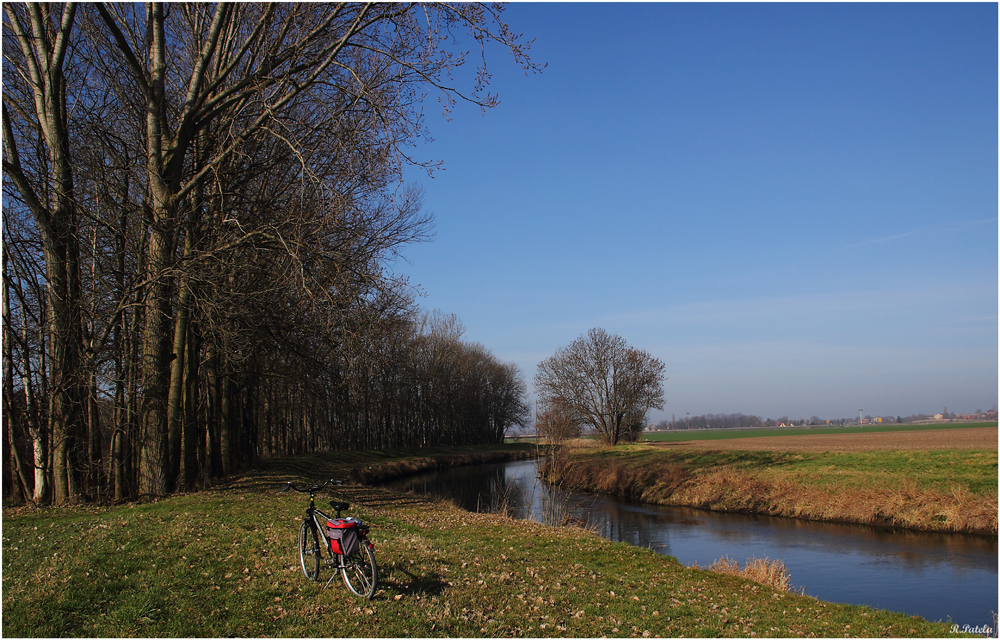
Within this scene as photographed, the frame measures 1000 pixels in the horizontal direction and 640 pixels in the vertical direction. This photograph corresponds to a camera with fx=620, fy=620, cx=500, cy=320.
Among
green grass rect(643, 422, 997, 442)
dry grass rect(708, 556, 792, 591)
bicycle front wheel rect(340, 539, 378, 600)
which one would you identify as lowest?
green grass rect(643, 422, 997, 442)

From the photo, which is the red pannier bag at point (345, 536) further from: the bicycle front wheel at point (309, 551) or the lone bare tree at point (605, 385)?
the lone bare tree at point (605, 385)

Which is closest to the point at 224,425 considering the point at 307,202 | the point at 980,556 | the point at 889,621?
the point at 307,202

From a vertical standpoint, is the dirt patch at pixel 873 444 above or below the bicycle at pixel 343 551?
below

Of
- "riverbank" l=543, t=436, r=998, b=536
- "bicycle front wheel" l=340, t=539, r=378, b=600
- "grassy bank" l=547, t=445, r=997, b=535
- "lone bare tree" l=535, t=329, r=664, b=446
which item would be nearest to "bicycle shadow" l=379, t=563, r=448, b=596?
"bicycle front wheel" l=340, t=539, r=378, b=600

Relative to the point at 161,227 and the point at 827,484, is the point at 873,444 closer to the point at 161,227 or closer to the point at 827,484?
the point at 827,484

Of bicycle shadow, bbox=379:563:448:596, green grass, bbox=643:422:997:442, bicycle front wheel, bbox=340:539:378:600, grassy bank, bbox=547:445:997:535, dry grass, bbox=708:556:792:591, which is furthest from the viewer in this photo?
green grass, bbox=643:422:997:442

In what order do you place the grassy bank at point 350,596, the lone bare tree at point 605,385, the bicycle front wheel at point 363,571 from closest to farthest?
the grassy bank at point 350,596
the bicycle front wheel at point 363,571
the lone bare tree at point 605,385

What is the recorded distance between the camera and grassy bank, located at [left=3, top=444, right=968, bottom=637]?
20.7ft

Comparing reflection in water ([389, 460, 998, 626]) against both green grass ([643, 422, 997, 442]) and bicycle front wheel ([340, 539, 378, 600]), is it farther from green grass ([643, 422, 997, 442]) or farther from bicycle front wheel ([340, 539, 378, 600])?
green grass ([643, 422, 997, 442])

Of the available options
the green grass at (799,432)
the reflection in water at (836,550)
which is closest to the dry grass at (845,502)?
the reflection in water at (836,550)

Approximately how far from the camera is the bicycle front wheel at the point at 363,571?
6.76 m

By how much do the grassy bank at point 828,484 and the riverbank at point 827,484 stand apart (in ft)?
0.11

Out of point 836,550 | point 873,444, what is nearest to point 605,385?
point 873,444

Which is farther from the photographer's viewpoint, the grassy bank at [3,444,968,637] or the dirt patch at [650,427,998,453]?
the dirt patch at [650,427,998,453]
